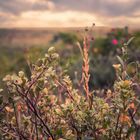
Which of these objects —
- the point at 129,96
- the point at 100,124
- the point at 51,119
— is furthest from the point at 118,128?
the point at 51,119

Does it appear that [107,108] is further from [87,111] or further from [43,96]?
[43,96]

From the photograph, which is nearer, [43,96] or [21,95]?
[21,95]

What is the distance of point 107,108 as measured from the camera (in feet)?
9.94

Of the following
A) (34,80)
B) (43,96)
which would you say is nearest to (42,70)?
(34,80)

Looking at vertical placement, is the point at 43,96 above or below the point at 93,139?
above

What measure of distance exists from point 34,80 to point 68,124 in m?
0.47

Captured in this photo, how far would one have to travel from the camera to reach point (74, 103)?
3180 mm

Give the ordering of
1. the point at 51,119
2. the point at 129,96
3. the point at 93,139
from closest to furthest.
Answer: the point at 129,96 < the point at 93,139 < the point at 51,119

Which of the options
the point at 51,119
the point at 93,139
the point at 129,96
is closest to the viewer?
the point at 129,96

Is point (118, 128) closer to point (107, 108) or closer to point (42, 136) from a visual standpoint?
point (107, 108)

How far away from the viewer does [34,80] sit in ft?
9.70

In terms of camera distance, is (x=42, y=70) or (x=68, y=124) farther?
(x=68, y=124)

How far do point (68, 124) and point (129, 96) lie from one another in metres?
0.58

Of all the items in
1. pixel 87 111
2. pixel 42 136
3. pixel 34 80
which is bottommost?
pixel 42 136
